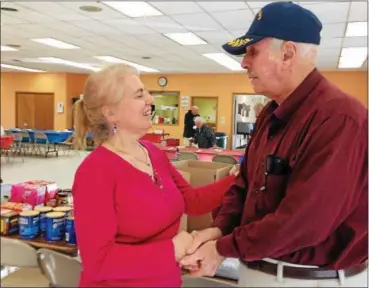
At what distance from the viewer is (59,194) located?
1927 mm

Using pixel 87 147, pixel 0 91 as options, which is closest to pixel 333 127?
pixel 87 147

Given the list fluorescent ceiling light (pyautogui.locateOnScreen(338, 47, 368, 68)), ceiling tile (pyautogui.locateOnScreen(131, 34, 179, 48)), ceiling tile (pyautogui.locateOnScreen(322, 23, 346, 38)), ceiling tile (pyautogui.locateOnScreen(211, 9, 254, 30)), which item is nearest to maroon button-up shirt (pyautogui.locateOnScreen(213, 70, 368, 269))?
ceiling tile (pyautogui.locateOnScreen(211, 9, 254, 30))

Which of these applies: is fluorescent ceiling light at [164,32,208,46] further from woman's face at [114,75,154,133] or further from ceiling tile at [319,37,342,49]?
woman's face at [114,75,154,133]

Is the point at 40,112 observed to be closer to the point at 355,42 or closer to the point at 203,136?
the point at 203,136

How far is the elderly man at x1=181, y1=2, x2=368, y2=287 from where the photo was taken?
35.2 inches

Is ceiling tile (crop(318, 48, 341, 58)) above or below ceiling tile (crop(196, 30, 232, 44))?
above

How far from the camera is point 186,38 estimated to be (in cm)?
631

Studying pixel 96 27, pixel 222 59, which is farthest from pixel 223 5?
pixel 222 59

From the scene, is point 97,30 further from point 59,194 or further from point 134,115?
point 134,115

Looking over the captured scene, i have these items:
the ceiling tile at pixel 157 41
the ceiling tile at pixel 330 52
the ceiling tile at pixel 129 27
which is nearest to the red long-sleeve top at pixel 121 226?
the ceiling tile at pixel 129 27

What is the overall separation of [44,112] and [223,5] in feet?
10.7

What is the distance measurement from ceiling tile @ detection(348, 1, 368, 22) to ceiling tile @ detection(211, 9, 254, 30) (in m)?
1.13

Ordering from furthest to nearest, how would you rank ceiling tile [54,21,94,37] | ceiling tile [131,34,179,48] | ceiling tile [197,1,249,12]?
ceiling tile [131,34,179,48] → ceiling tile [54,21,94,37] → ceiling tile [197,1,249,12]

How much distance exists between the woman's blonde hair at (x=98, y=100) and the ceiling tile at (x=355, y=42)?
19.1 feet
